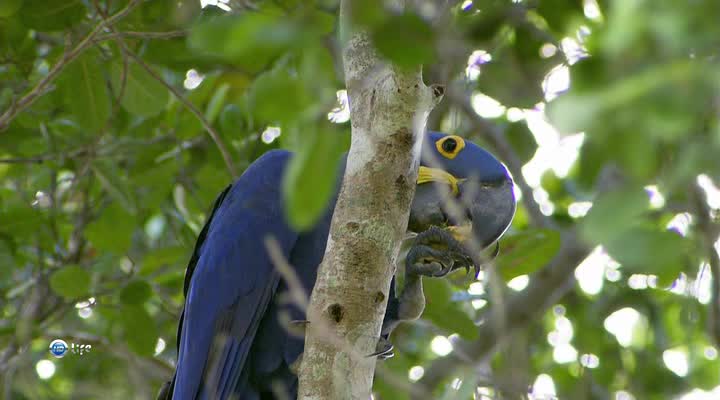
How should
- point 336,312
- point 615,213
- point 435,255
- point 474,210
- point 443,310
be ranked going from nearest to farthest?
point 615,213, point 336,312, point 435,255, point 474,210, point 443,310

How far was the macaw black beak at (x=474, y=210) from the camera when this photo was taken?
282 centimetres

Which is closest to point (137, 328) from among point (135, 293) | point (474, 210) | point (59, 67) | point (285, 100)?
point (135, 293)

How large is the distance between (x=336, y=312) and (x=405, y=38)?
0.93m

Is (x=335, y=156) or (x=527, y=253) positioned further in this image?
(x=527, y=253)

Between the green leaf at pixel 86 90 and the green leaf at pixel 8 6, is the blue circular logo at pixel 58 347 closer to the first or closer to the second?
the green leaf at pixel 86 90

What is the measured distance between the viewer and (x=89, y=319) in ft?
17.7

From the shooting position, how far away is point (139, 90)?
344 centimetres

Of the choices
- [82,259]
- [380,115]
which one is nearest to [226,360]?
[380,115]

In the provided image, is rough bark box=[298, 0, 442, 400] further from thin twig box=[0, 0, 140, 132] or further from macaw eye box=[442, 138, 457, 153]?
thin twig box=[0, 0, 140, 132]

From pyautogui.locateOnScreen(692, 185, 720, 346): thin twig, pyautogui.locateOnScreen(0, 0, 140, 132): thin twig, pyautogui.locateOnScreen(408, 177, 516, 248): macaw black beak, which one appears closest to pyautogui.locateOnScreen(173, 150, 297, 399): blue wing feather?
pyautogui.locateOnScreen(408, 177, 516, 248): macaw black beak

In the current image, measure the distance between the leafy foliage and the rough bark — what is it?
0.17 meters

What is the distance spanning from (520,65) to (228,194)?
1181 mm

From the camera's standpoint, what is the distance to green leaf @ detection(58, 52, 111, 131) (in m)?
Answer: 3.33

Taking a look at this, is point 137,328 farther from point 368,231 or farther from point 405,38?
point 405,38
